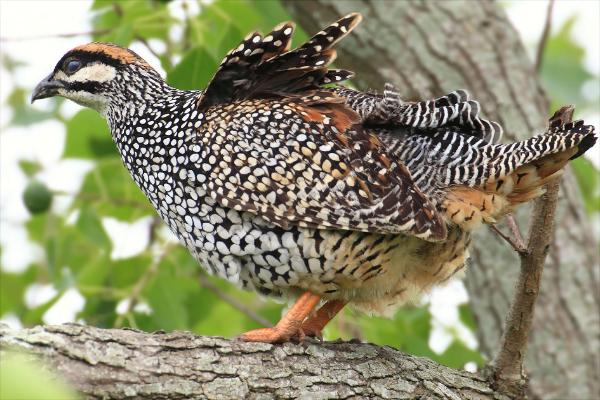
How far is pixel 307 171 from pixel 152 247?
337 centimetres

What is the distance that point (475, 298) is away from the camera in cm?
670

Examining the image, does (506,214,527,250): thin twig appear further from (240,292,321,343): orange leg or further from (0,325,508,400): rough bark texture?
Result: (240,292,321,343): orange leg

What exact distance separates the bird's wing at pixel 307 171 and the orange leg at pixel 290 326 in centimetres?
52

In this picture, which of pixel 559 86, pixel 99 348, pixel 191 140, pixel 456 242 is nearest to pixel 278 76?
pixel 191 140

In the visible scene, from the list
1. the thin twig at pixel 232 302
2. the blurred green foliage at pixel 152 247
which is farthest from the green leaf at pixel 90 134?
the thin twig at pixel 232 302

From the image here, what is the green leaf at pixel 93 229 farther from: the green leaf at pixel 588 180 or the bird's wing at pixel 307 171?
the green leaf at pixel 588 180

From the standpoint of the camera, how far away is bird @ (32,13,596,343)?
13.5 ft

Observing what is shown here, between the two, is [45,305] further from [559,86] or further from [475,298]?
[559,86]

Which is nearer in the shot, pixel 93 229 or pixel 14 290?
pixel 93 229

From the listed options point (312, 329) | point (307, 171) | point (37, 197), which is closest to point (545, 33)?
point (307, 171)

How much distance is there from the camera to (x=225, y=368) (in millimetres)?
3629

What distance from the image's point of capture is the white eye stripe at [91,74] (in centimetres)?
520

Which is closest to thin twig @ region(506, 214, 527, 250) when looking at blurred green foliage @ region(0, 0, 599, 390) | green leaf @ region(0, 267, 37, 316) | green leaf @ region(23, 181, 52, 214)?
blurred green foliage @ region(0, 0, 599, 390)

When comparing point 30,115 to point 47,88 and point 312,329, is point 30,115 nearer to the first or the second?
point 47,88
